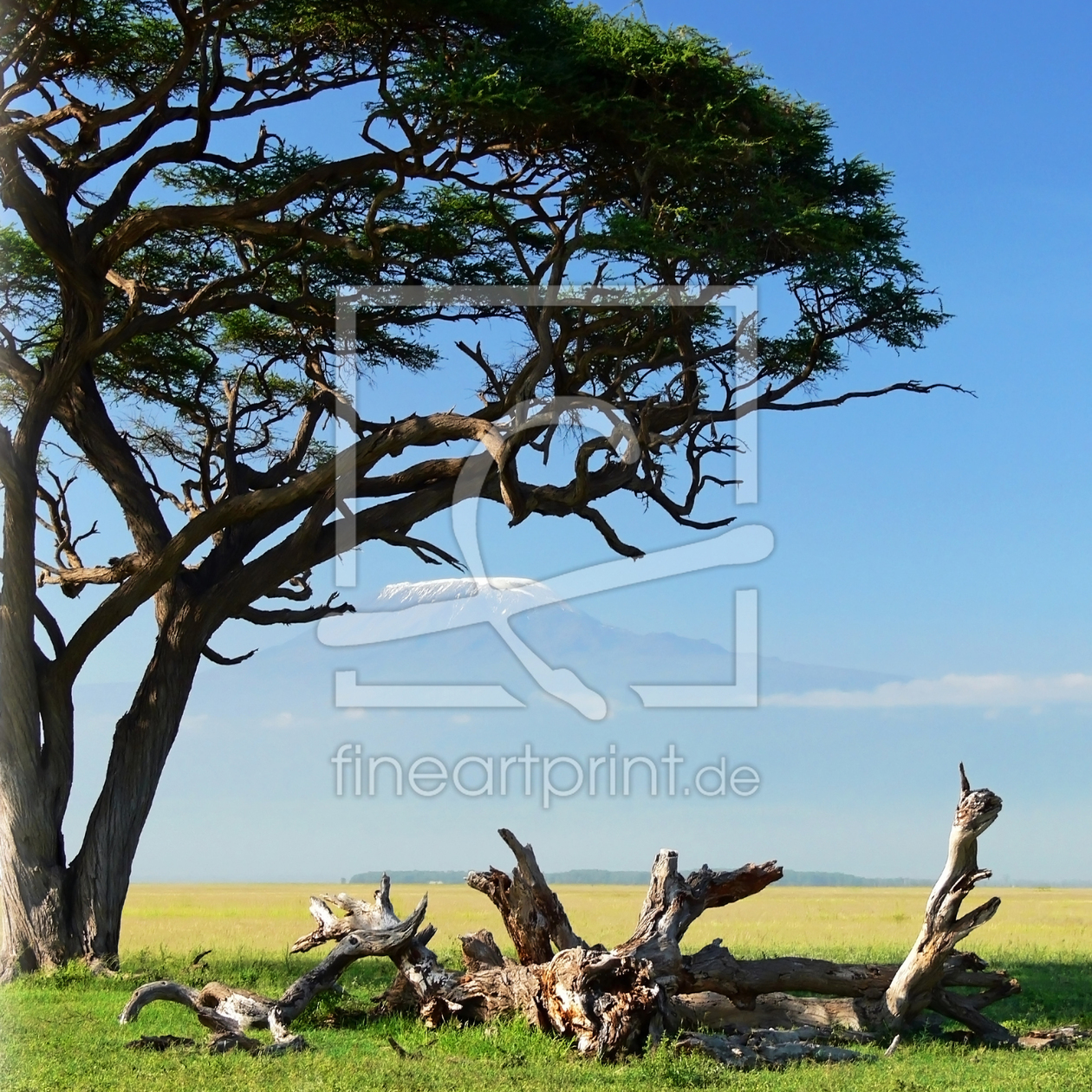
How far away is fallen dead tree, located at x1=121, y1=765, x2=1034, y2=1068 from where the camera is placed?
913cm

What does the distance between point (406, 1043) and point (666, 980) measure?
196 centimetres

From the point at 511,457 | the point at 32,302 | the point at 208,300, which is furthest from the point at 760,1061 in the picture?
the point at 32,302

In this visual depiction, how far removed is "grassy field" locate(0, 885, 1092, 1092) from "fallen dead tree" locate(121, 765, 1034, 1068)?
0.26m

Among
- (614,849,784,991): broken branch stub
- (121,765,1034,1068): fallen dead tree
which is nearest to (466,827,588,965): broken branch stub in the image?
(121,765,1034,1068): fallen dead tree

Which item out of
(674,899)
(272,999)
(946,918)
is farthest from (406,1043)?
(946,918)

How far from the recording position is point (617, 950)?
9.52 metres

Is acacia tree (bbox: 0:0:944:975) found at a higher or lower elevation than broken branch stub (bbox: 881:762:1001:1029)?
higher

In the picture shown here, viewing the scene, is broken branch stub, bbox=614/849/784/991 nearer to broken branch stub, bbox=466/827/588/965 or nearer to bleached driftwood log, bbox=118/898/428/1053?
broken branch stub, bbox=466/827/588/965

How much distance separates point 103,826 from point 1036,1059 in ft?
32.3

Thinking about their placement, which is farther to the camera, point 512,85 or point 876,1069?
point 512,85

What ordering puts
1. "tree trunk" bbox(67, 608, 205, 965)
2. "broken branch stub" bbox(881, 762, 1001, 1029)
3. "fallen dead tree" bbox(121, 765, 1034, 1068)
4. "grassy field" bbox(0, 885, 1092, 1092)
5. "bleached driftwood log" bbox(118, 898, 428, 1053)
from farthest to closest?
"tree trunk" bbox(67, 608, 205, 965) → "broken branch stub" bbox(881, 762, 1001, 1029) → "bleached driftwood log" bbox(118, 898, 428, 1053) → "fallen dead tree" bbox(121, 765, 1034, 1068) → "grassy field" bbox(0, 885, 1092, 1092)

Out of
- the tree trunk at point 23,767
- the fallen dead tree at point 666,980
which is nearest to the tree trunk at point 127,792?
the tree trunk at point 23,767

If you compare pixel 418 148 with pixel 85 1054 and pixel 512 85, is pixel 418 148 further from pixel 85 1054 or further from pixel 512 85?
pixel 85 1054

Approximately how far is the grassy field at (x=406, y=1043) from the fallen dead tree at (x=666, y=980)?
0.85 feet
